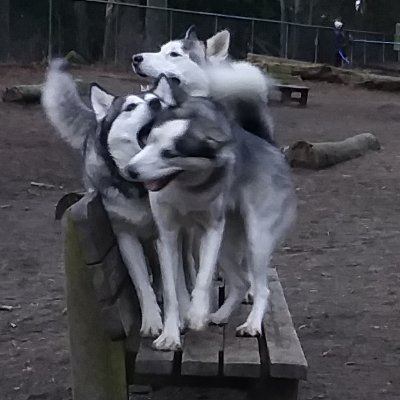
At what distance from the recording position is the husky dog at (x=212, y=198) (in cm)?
396

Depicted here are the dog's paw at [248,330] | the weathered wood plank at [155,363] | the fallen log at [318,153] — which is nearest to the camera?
the weathered wood plank at [155,363]

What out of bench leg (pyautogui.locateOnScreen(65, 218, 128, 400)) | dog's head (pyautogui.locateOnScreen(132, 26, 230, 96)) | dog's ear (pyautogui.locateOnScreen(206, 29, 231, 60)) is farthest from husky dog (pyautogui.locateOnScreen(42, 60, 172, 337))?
dog's ear (pyautogui.locateOnScreen(206, 29, 231, 60))

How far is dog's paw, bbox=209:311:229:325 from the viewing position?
14.5 feet

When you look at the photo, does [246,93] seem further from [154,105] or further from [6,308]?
[6,308]

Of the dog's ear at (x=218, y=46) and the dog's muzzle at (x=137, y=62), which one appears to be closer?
the dog's muzzle at (x=137, y=62)

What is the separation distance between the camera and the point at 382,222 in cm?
901

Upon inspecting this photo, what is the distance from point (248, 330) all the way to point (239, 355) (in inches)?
14.1

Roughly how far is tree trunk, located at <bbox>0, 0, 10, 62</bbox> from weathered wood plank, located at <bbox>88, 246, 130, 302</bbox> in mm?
23988

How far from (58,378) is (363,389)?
1.48 metres

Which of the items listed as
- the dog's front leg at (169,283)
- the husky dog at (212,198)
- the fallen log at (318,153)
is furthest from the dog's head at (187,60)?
the fallen log at (318,153)

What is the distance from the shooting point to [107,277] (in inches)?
152

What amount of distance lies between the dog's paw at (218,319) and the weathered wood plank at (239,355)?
0.08 feet

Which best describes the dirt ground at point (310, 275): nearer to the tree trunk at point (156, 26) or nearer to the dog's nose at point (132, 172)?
the dog's nose at point (132, 172)

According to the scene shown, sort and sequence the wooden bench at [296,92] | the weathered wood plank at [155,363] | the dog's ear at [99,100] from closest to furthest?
1. the weathered wood plank at [155,363]
2. the dog's ear at [99,100]
3. the wooden bench at [296,92]
